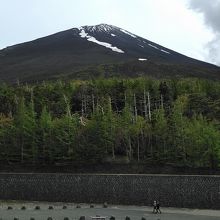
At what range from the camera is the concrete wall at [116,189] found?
169 feet

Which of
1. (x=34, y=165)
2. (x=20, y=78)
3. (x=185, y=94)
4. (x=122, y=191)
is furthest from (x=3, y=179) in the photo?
(x=20, y=78)

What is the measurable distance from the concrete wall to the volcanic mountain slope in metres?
69.7

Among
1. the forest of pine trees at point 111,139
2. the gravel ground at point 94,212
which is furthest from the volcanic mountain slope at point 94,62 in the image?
the gravel ground at point 94,212

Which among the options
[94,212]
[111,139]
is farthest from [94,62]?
[94,212]

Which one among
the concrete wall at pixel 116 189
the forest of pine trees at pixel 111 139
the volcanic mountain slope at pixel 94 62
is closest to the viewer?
the concrete wall at pixel 116 189

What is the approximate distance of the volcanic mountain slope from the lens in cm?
13688

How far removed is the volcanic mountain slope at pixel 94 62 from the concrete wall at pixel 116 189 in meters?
69.7

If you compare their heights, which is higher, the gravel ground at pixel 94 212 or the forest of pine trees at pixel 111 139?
the forest of pine trees at pixel 111 139

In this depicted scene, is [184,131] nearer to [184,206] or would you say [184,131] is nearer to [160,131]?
[160,131]

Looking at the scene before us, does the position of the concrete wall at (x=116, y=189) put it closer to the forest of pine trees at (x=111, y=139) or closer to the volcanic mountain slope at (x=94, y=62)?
the forest of pine trees at (x=111, y=139)

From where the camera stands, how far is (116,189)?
5522 cm

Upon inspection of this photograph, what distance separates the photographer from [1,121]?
251 feet

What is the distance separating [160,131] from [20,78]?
3294 inches

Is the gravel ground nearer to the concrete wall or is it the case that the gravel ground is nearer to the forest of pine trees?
the concrete wall
